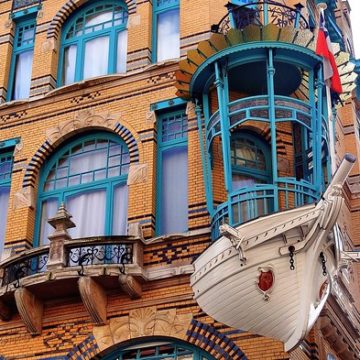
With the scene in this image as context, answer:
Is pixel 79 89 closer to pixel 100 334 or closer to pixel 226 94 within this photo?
pixel 226 94

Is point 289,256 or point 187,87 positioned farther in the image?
point 187,87

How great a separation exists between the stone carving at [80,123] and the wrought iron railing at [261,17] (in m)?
2.98

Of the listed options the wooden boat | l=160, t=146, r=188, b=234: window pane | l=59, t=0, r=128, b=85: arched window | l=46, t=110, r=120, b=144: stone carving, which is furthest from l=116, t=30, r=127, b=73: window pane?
the wooden boat

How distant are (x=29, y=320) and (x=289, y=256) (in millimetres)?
5274

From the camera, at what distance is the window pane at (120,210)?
58.7 feet

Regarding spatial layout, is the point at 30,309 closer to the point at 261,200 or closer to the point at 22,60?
the point at 261,200

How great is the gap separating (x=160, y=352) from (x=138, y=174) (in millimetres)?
3764

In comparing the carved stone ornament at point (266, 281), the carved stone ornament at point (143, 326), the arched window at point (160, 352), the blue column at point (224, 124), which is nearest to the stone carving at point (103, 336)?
the carved stone ornament at point (143, 326)

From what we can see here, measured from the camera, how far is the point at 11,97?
21.0m

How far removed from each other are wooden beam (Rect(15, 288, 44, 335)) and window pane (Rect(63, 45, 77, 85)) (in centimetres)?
588

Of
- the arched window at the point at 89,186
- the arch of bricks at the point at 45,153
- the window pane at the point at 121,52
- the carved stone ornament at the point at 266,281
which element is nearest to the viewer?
the carved stone ornament at the point at 266,281

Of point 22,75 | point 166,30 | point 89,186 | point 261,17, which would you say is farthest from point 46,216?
point 261,17

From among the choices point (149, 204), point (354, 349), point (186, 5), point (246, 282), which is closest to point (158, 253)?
point (149, 204)

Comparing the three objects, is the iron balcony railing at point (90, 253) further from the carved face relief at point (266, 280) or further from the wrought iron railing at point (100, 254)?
the carved face relief at point (266, 280)
